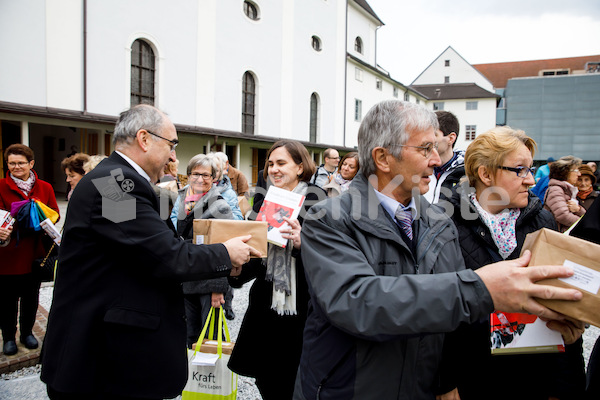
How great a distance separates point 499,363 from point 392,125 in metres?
1.42

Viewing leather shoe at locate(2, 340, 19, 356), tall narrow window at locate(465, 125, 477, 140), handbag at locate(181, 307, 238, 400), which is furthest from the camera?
tall narrow window at locate(465, 125, 477, 140)

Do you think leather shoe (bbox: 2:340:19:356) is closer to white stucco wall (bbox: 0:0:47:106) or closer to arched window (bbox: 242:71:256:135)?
white stucco wall (bbox: 0:0:47:106)

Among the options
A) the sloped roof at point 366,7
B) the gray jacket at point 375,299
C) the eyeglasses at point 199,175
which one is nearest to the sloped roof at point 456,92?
the sloped roof at point 366,7

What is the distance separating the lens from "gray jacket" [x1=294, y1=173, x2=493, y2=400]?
1.23 m

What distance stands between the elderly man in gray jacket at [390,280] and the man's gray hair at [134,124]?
1.26m

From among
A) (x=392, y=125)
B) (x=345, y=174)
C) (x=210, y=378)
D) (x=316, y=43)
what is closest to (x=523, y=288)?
(x=392, y=125)

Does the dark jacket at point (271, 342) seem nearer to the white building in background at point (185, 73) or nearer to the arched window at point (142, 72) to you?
the white building in background at point (185, 73)

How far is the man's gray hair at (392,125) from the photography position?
1655 millimetres

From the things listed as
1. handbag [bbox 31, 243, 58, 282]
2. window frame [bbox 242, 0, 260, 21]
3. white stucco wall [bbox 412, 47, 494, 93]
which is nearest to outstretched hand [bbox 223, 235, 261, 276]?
handbag [bbox 31, 243, 58, 282]

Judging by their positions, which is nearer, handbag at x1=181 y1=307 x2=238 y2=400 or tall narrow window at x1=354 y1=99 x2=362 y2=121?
handbag at x1=181 y1=307 x2=238 y2=400

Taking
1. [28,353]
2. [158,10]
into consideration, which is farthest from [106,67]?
[28,353]

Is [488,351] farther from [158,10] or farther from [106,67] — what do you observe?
[158,10]

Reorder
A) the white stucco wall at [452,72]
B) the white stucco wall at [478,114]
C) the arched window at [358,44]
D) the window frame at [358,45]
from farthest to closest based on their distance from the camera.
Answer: the white stucco wall at [452,72] < the white stucco wall at [478,114] < the window frame at [358,45] < the arched window at [358,44]

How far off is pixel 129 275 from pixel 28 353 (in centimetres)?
314
